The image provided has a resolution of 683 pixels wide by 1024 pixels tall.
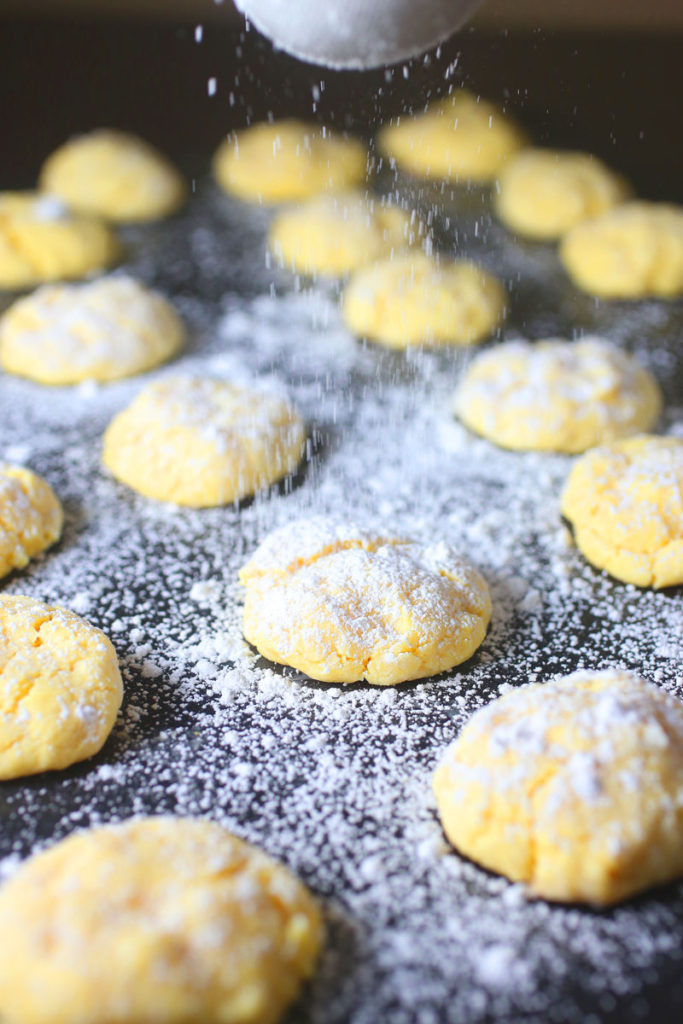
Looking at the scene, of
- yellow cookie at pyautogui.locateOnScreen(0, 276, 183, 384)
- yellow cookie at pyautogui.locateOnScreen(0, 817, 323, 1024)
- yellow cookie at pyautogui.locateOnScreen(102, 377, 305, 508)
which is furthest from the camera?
yellow cookie at pyautogui.locateOnScreen(0, 276, 183, 384)

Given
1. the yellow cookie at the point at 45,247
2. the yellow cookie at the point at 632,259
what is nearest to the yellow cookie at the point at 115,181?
the yellow cookie at the point at 45,247

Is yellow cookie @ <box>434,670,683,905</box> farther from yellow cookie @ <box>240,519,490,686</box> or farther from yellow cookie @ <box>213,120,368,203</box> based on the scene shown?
yellow cookie @ <box>213,120,368,203</box>

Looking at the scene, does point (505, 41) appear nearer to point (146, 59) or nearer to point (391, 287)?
point (391, 287)

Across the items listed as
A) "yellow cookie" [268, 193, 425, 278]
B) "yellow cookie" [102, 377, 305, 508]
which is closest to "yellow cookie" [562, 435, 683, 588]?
"yellow cookie" [102, 377, 305, 508]

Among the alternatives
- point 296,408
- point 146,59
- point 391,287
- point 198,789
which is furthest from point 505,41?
point 146,59

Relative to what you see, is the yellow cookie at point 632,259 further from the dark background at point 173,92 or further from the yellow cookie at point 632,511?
the yellow cookie at point 632,511

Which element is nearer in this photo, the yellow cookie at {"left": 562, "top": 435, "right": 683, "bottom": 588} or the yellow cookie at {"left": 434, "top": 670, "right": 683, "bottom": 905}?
the yellow cookie at {"left": 434, "top": 670, "right": 683, "bottom": 905}

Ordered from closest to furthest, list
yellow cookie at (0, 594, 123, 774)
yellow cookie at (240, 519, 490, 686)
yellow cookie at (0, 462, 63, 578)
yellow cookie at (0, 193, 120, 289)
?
1. yellow cookie at (0, 594, 123, 774)
2. yellow cookie at (240, 519, 490, 686)
3. yellow cookie at (0, 462, 63, 578)
4. yellow cookie at (0, 193, 120, 289)
